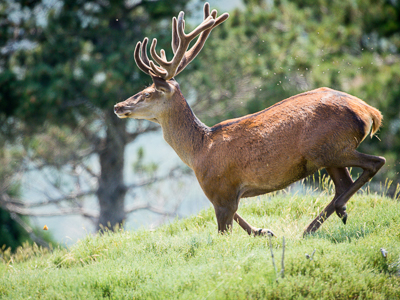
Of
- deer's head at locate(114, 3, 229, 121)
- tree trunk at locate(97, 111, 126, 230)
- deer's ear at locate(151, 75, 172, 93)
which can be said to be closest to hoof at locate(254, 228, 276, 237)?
deer's head at locate(114, 3, 229, 121)

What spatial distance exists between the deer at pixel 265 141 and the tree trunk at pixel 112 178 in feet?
26.6

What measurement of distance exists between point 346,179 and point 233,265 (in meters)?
1.75

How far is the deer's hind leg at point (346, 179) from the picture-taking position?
456cm

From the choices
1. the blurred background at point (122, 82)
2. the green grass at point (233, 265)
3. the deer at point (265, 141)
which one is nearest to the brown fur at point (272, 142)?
the deer at point (265, 141)

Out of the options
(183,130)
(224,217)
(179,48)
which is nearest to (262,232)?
(224,217)

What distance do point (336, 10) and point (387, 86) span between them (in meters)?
4.01

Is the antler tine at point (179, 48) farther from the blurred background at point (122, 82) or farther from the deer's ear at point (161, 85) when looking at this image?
the blurred background at point (122, 82)

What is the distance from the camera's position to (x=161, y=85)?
17.5 feet

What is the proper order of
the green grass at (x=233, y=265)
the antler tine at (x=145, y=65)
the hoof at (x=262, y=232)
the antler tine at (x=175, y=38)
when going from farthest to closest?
the antler tine at (x=175, y=38), the antler tine at (x=145, y=65), the hoof at (x=262, y=232), the green grass at (x=233, y=265)

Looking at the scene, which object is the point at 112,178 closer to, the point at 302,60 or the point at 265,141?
the point at 302,60

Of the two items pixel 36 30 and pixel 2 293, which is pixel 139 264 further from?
pixel 36 30

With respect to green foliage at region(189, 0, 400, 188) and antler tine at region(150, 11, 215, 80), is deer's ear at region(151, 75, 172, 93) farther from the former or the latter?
green foliage at region(189, 0, 400, 188)

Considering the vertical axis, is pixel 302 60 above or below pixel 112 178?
above

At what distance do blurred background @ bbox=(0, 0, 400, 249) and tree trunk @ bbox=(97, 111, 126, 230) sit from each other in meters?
0.03
